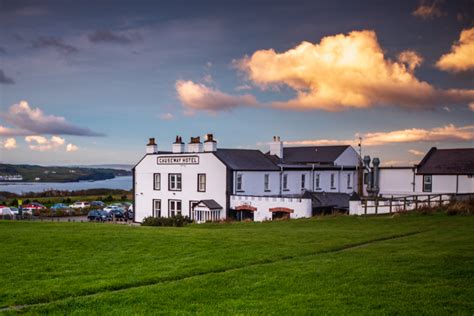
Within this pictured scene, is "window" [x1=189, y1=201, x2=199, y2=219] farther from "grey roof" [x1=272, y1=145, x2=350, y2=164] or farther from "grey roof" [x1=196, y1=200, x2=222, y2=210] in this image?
"grey roof" [x1=272, y1=145, x2=350, y2=164]

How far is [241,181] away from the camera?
1886 inches

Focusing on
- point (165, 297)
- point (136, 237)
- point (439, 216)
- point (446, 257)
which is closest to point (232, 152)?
point (439, 216)

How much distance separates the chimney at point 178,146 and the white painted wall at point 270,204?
900 centimetres

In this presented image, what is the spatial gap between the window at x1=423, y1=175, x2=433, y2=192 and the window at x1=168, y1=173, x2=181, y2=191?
2363 cm

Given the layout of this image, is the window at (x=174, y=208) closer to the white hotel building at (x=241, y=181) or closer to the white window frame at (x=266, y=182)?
the white hotel building at (x=241, y=181)

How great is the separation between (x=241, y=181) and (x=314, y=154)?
12.1m

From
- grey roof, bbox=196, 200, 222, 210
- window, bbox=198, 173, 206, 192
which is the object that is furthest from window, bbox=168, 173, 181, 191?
grey roof, bbox=196, 200, 222, 210

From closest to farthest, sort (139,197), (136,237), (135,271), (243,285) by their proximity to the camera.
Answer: (243,285) < (135,271) < (136,237) < (139,197)

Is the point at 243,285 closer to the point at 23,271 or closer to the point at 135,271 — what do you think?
the point at 135,271

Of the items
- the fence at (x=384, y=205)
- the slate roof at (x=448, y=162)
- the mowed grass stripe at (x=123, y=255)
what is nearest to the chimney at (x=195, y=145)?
the fence at (x=384, y=205)

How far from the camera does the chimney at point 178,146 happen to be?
52344 millimetres

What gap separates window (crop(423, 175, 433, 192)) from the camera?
50.4m

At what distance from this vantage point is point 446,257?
1568cm

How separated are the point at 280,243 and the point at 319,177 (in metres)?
33.4
